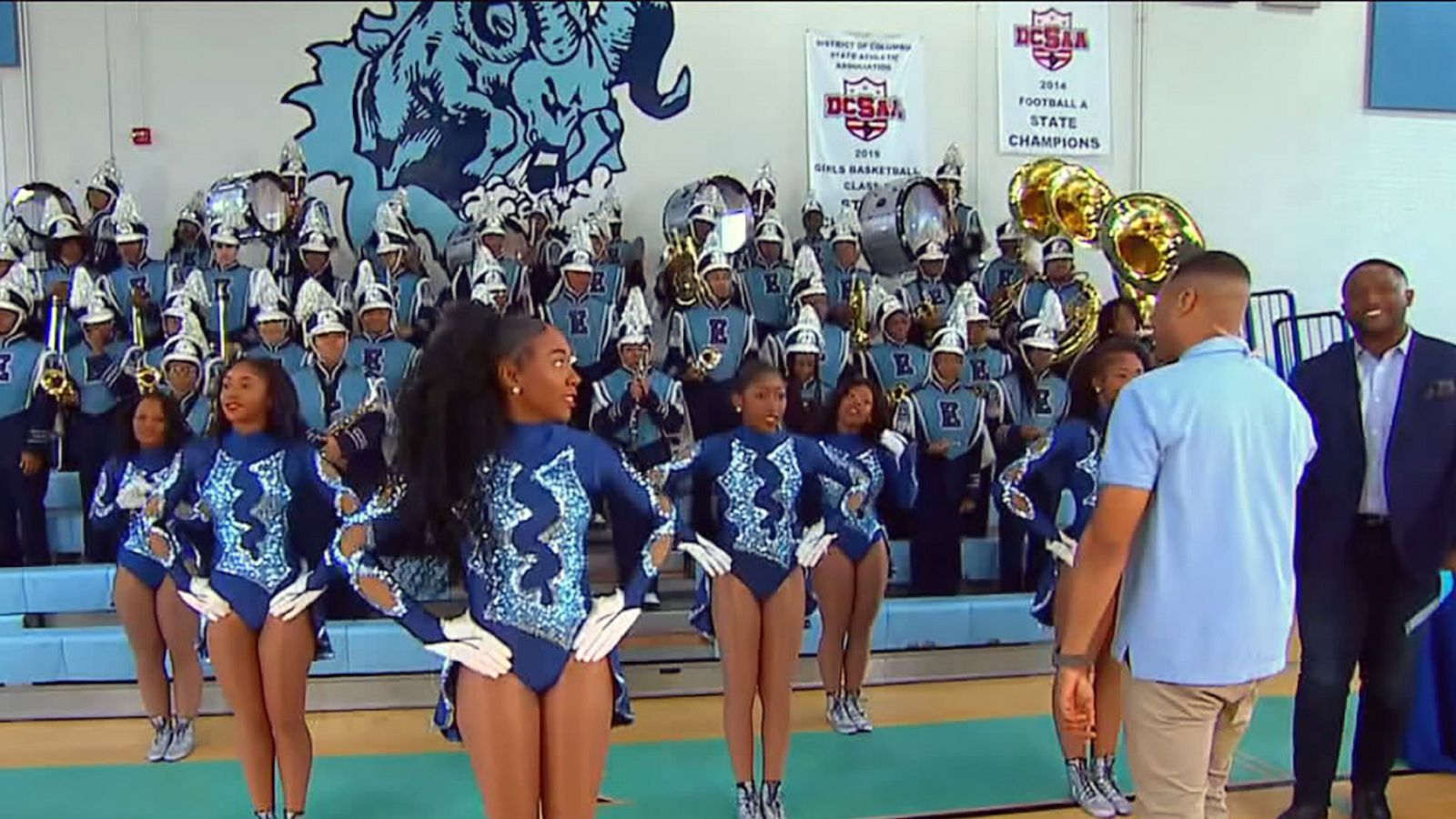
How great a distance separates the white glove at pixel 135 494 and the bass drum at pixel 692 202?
371cm

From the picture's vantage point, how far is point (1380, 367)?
3039mm

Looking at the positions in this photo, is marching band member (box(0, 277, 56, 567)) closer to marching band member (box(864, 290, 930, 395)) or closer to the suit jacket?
marching band member (box(864, 290, 930, 395))

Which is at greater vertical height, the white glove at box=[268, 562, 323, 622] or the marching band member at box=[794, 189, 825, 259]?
the marching band member at box=[794, 189, 825, 259]

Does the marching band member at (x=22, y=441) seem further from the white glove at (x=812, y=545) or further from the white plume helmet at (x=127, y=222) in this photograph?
the white glove at (x=812, y=545)

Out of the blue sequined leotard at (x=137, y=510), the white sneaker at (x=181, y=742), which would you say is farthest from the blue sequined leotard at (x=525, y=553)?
the white sneaker at (x=181, y=742)

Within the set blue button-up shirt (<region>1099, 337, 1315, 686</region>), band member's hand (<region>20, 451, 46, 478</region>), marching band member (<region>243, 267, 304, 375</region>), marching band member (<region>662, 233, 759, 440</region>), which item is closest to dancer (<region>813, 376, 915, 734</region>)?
marching band member (<region>662, 233, 759, 440</region>)

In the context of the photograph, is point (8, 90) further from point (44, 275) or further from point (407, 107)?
point (407, 107)

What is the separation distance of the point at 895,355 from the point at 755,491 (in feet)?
10.3

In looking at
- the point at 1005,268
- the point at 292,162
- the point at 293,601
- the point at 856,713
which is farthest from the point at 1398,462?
the point at 292,162

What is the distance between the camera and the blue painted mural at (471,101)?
7516 millimetres

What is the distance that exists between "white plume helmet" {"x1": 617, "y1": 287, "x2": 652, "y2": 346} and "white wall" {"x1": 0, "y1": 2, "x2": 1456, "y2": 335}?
194 centimetres

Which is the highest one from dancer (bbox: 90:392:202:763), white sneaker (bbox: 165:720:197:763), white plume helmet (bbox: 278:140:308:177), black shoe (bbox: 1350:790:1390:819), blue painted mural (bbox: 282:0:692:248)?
blue painted mural (bbox: 282:0:692:248)

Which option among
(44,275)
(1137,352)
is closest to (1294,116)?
(1137,352)

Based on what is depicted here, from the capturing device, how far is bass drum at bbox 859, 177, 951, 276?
7.00 metres
